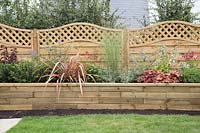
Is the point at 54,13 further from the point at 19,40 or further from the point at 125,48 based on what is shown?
the point at 125,48

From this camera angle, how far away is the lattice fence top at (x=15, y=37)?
634cm

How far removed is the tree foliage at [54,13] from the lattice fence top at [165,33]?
1303 millimetres

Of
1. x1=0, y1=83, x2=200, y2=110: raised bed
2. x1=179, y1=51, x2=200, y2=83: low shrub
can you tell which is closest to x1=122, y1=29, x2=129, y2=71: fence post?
x1=179, y1=51, x2=200, y2=83: low shrub

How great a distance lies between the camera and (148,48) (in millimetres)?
6402

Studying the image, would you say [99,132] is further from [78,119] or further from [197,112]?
[197,112]

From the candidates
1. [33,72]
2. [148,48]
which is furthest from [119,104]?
[148,48]

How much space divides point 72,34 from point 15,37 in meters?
1.12

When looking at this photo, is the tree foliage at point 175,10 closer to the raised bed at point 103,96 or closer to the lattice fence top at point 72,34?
the lattice fence top at point 72,34

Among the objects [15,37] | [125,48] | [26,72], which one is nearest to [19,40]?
[15,37]

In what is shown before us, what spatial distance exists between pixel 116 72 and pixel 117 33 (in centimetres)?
110

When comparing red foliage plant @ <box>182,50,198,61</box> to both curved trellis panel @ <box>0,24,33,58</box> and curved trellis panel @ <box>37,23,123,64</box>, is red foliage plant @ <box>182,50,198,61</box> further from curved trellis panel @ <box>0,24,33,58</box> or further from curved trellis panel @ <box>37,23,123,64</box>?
curved trellis panel @ <box>0,24,33,58</box>

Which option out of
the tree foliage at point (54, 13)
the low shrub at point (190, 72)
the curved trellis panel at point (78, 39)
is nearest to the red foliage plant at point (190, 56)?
the low shrub at point (190, 72)

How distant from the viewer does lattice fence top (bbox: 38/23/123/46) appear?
6.34m

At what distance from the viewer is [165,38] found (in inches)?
251
